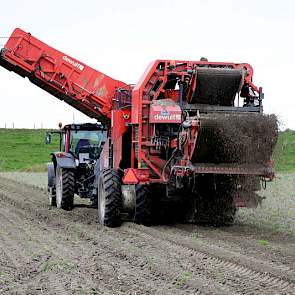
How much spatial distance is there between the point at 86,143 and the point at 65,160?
992mm

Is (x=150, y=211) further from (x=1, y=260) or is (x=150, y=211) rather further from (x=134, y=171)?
(x=1, y=260)

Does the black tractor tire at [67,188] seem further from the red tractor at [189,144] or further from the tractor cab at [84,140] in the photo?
the red tractor at [189,144]

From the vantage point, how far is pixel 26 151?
186ft

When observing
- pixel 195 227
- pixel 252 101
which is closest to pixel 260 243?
pixel 195 227

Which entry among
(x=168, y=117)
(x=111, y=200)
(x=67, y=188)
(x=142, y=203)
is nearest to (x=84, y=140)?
(x=67, y=188)

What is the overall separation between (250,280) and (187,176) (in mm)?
4515

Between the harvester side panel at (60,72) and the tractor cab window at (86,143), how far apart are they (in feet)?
3.33

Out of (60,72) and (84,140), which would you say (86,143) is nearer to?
(84,140)

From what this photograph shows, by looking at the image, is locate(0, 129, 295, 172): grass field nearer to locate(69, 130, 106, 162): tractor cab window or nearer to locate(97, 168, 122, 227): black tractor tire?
locate(69, 130, 106, 162): tractor cab window

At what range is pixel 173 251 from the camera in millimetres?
10078

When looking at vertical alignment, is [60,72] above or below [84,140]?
above

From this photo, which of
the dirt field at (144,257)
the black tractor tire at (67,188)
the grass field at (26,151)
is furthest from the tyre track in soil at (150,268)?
the grass field at (26,151)

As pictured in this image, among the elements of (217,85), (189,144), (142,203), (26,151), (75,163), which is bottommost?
(142,203)

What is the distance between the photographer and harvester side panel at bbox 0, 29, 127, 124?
16.9 m
